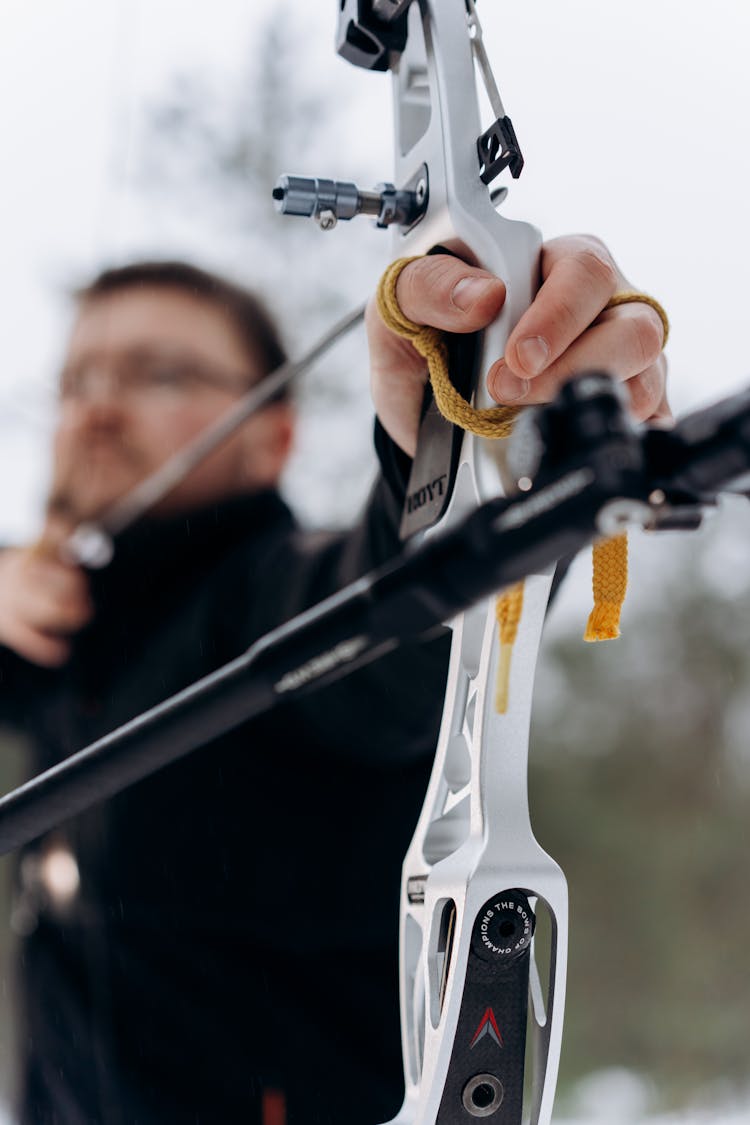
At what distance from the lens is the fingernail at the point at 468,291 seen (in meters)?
0.44

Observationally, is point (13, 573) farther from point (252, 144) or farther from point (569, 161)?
point (569, 161)

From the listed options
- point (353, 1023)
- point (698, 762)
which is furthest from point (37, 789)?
point (698, 762)

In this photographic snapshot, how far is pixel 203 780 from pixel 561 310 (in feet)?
3.08

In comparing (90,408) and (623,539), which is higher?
(90,408)

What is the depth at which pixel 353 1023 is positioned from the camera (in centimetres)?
108

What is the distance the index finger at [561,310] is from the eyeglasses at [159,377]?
117cm

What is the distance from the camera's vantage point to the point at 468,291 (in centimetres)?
44

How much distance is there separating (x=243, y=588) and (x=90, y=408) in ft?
1.89

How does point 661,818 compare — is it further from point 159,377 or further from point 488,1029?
point 488,1029

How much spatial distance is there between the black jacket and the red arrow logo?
14.6 inches

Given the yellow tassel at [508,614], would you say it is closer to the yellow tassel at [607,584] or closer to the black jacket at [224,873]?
the yellow tassel at [607,584]

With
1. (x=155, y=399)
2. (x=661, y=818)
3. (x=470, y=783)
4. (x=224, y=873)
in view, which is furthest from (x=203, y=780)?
(x=661, y=818)

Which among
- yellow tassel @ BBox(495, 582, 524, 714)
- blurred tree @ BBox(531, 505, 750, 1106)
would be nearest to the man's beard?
yellow tassel @ BBox(495, 582, 524, 714)

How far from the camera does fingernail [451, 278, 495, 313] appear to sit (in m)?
0.44
